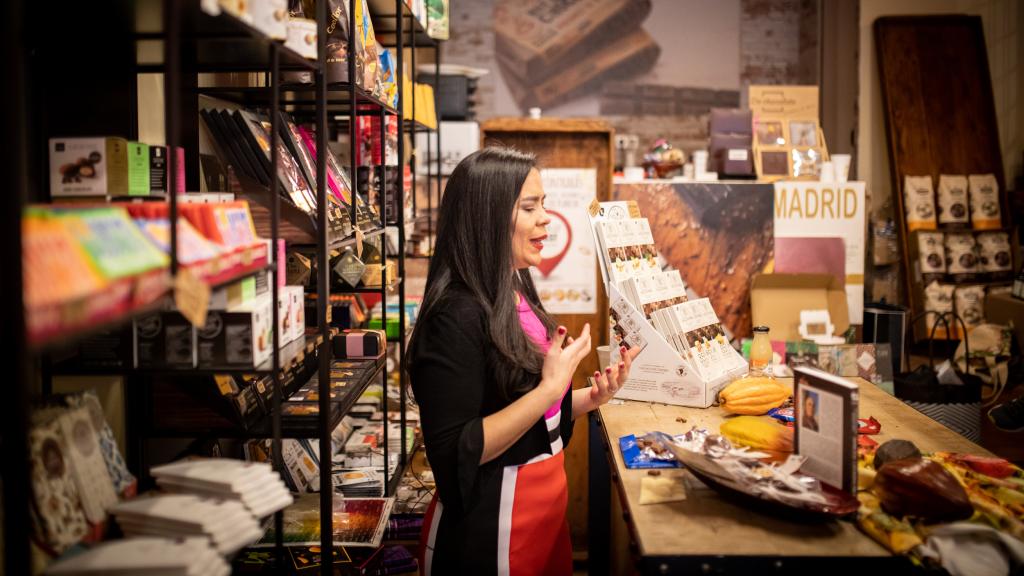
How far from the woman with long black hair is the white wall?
5.18 metres

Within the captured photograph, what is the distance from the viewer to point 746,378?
2.75m

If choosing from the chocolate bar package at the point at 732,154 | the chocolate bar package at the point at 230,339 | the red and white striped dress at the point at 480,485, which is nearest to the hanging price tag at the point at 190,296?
the chocolate bar package at the point at 230,339

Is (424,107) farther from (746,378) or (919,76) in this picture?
(919,76)

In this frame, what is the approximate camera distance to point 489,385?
201 centimetres

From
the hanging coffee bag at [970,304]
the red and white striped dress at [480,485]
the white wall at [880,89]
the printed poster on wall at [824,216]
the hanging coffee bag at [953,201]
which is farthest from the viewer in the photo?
the white wall at [880,89]

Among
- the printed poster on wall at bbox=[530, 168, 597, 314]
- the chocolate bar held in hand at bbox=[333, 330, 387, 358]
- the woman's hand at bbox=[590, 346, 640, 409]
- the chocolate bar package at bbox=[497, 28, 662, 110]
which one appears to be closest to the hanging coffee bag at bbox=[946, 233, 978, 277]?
the chocolate bar package at bbox=[497, 28, 662, 110]

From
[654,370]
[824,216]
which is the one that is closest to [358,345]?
[654,370]

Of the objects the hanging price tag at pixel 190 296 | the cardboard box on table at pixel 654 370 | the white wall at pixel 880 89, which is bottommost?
the cardboard box on table at pixel 654 370

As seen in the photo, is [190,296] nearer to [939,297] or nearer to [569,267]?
[569,267]

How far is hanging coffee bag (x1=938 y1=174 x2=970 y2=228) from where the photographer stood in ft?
19.7

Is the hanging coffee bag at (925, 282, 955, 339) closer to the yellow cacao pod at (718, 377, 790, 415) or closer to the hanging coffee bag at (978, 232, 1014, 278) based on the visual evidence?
the hanging coffee bag at (978, 232, 1014, 278)

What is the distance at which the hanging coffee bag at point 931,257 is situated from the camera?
19.6ft

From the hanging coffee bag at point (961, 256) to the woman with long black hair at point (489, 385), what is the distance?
4.89 meters

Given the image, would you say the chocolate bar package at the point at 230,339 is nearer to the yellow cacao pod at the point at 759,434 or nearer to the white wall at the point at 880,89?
the yellow cacao pod at the point at 759,434
